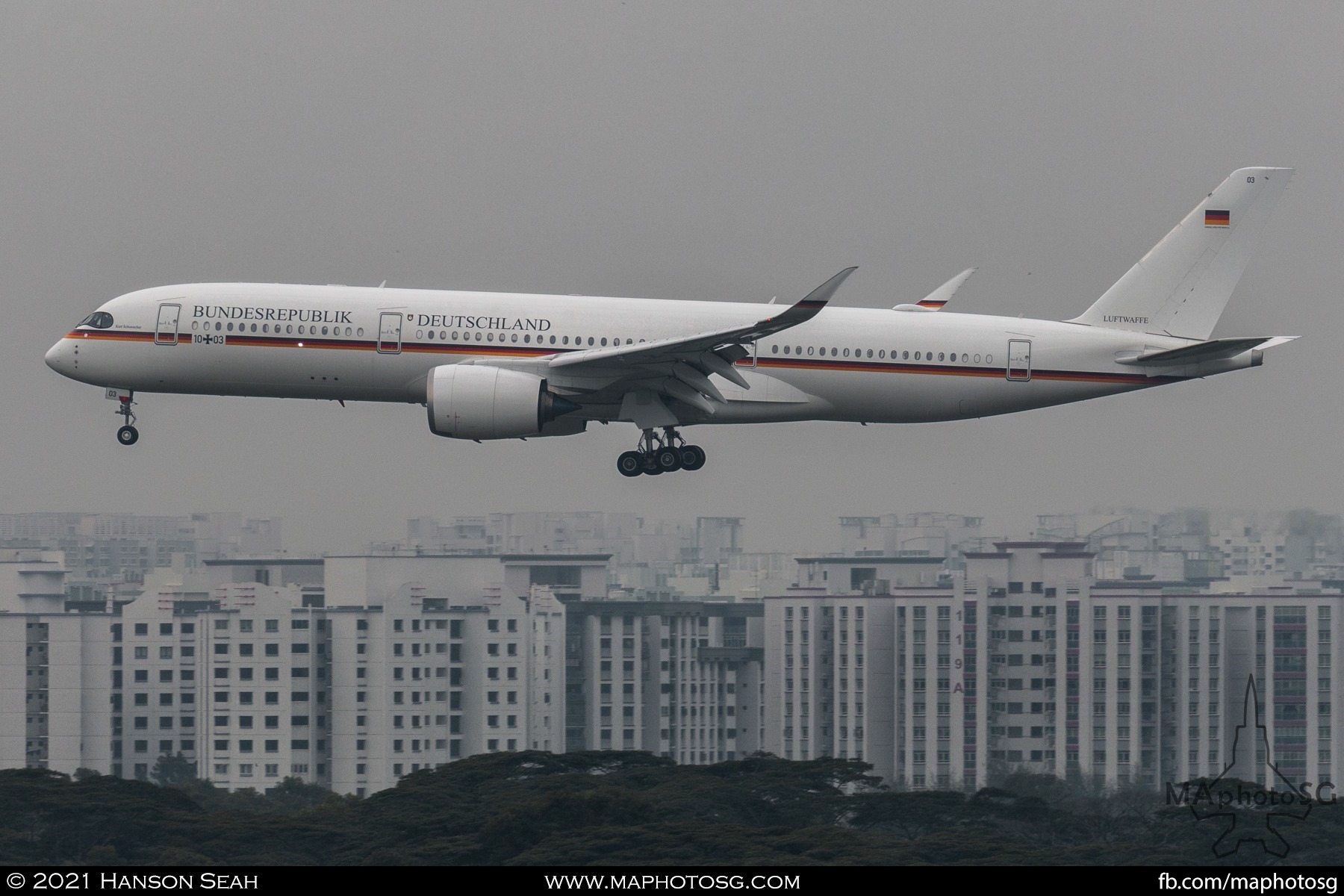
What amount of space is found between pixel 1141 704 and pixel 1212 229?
40687mm

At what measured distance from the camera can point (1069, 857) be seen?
4341cm

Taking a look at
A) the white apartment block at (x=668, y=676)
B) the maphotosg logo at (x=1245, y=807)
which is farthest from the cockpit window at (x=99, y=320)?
the white apartment block at (x=668, y=676)

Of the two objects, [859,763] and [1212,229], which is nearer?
[1212,229]

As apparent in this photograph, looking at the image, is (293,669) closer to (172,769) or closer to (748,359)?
(172,769)

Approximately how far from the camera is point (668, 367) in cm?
3912

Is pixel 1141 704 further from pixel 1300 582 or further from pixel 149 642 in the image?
pixel 149 642

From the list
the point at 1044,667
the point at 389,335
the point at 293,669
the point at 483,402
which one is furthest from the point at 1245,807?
the point at 293,669

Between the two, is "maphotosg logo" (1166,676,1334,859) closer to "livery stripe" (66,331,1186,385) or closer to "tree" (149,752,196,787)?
"livery stripe" (66,331,1186,385)

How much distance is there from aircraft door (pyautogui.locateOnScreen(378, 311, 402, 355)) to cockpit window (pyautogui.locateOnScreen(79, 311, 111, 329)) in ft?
22.0

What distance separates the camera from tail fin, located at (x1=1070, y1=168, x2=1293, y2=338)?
4259 centimetres

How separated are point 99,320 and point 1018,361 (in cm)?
2158

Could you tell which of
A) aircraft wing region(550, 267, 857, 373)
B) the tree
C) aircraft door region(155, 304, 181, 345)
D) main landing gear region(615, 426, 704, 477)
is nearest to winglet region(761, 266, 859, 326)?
aircraft wing region(550, 267, 857, 373)

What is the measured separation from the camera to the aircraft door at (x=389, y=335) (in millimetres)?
39125
